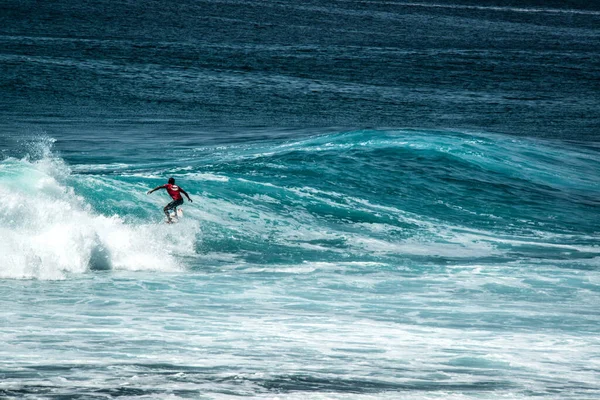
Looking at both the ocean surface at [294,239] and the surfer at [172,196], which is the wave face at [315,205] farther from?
the surfer at [172,196]

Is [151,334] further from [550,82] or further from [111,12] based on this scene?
[111,12]

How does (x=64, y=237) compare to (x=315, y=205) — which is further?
(x=315, y=205)

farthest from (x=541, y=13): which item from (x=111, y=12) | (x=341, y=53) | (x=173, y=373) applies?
(x=173, y=373)

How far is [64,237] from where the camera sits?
61.7 ft

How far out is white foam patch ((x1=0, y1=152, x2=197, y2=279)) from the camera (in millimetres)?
18094

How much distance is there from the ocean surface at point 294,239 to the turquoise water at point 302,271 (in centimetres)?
6

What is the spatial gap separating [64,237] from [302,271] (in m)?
4.81

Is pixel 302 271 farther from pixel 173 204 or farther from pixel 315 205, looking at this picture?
pixel 315 205

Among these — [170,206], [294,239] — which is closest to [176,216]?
[170,206]

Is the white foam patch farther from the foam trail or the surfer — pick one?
the surfer

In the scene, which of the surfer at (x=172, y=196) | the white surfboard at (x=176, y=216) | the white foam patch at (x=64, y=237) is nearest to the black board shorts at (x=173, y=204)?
the surfer at (x=172, y=196)

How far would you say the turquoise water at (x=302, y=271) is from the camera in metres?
12.3

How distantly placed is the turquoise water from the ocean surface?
6 centimetres

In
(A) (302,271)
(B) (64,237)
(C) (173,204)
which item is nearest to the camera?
(B) (64,237)
